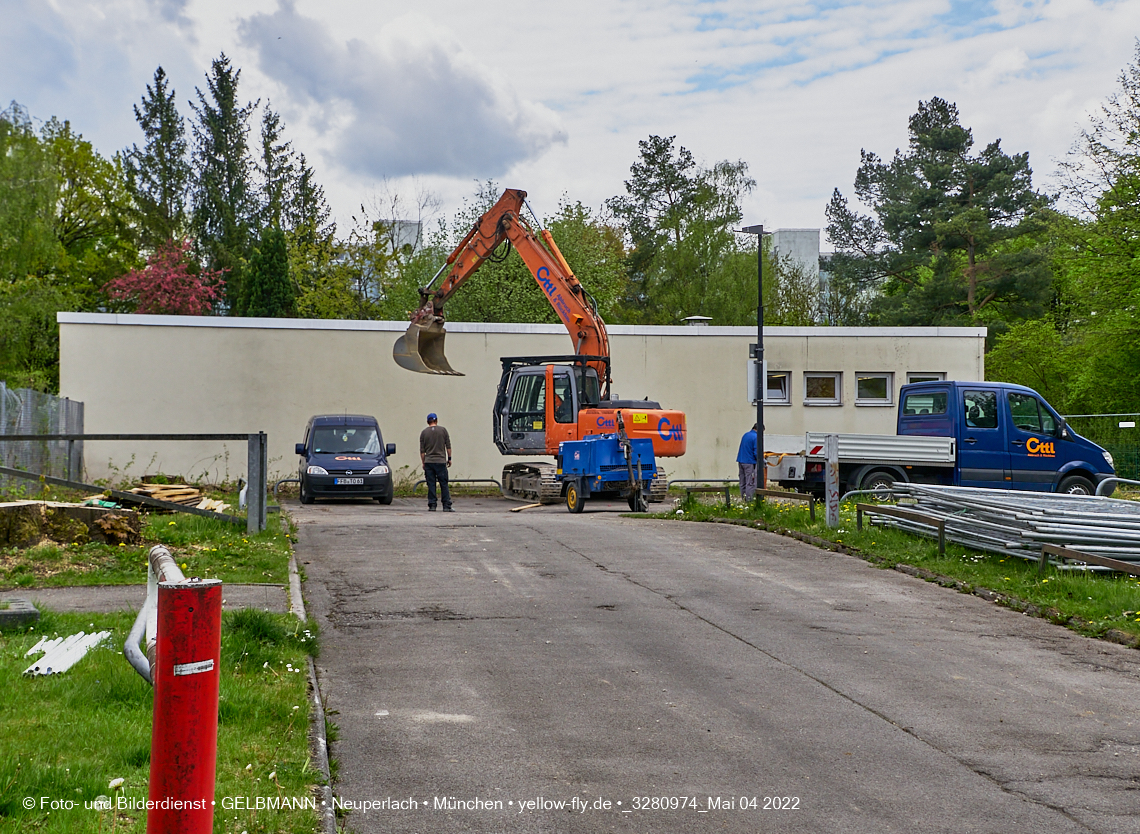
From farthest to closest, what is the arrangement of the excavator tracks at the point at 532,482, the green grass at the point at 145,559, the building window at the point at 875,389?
the building window at the point at 875,389
the excavator tracks at the point at 532,482
the green grass at the point at 145,559

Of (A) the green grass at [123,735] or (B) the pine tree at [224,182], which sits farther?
(B) the pine tree at [224,182]

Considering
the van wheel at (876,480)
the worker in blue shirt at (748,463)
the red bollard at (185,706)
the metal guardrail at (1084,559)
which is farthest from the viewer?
the worker in blue shirt at (748,463)

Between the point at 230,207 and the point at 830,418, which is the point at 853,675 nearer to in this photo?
the point at 830,418

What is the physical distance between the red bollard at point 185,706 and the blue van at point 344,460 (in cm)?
2085

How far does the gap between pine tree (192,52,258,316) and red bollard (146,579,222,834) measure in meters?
51.5

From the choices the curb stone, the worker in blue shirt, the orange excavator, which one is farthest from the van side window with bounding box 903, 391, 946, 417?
the curb stone

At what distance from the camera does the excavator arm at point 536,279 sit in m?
24.0

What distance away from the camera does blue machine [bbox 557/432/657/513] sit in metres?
20.6

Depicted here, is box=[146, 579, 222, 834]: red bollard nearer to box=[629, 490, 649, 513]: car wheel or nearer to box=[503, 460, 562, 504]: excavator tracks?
box=[629, 490, 649, 513]: car wheel

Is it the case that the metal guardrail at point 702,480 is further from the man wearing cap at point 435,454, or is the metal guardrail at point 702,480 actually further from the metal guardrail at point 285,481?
the metal guardrail at point 285,481

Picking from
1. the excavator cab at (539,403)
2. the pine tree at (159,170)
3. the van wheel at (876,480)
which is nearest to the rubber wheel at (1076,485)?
the van wheel at (876,480)

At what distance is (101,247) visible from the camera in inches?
2068

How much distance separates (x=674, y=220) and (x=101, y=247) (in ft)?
93.1

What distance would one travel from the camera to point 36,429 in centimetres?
2052
